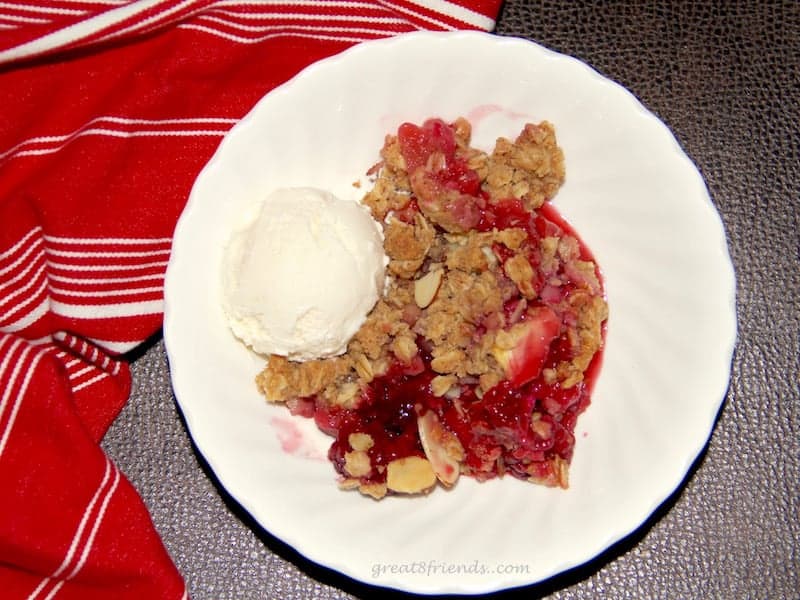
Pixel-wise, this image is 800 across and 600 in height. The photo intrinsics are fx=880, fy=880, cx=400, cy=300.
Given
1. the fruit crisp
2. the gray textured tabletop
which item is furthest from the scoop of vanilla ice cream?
the gray textured tabletop

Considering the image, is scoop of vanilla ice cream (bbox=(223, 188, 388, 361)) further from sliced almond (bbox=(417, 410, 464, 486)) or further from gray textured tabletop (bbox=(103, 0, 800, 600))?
gray textured tabletop (bbox=(103, 0, 800, 600))

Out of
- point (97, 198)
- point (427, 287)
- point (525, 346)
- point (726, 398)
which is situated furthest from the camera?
point (726, 398)

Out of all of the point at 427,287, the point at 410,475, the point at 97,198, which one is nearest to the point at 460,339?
the point at 427,287

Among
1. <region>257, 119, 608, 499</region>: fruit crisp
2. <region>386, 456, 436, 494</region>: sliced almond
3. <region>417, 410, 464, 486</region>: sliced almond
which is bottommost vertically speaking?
<region>386, 456, 436, 494</region>: sliced almond

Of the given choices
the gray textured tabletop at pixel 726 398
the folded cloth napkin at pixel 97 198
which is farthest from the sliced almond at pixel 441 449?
the folded cloth napkin at pixel 97 198

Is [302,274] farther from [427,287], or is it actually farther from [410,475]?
[410,475]

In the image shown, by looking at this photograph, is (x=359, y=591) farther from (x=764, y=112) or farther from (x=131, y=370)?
(x=764, y=112)

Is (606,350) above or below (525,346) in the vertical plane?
below
